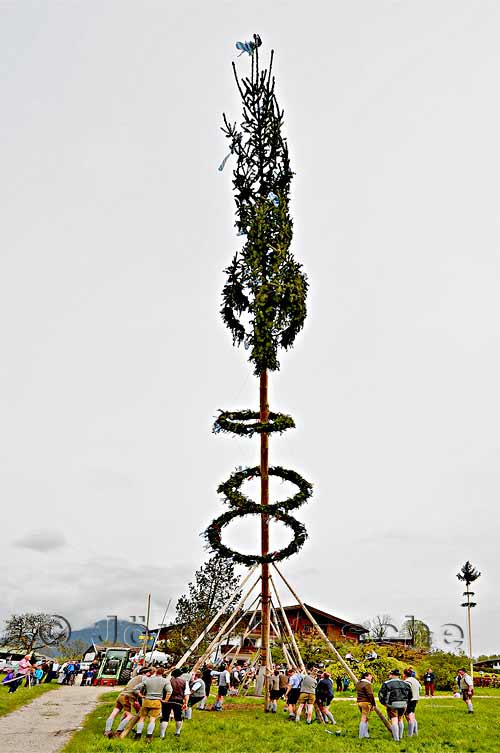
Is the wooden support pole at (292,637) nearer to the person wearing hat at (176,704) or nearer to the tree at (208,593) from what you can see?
the person wearing hat at (176,704)

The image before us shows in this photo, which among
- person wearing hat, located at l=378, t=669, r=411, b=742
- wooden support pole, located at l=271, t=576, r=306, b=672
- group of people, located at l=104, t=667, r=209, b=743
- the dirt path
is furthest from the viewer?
wooden support pole, located at l=271, t=576, r=306, b=672

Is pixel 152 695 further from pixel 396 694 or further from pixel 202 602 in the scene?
pixel 202 602

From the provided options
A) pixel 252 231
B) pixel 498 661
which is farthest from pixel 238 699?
pixel 498 661

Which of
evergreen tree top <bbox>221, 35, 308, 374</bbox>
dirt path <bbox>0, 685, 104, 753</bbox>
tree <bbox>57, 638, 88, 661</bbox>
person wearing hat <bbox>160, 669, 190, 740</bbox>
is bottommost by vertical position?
tree <bbox>57, 638, 88, 661</bbox>

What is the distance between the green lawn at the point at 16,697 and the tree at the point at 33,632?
5525cm

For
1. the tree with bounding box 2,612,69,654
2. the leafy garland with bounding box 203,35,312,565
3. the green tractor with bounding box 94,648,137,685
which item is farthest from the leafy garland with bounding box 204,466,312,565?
the tree with bounding box 2,612,69,654

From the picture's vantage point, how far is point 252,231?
25938 mm

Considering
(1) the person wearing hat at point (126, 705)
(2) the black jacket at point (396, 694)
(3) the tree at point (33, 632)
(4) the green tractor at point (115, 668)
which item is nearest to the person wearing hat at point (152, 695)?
(1) the person wearing hat at point (126, 705)

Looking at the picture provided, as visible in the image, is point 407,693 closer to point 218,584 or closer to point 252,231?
point 252,231

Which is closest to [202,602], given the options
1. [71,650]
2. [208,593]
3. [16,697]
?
[208,593]

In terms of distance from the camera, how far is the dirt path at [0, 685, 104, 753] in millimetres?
16297

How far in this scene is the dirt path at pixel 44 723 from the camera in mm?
16297

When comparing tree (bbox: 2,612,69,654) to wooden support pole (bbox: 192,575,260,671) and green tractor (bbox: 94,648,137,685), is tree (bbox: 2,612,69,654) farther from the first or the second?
wooden support pole (bbox: 192,575,260,671)

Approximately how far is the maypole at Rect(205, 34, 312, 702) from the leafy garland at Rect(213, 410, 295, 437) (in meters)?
0.04
